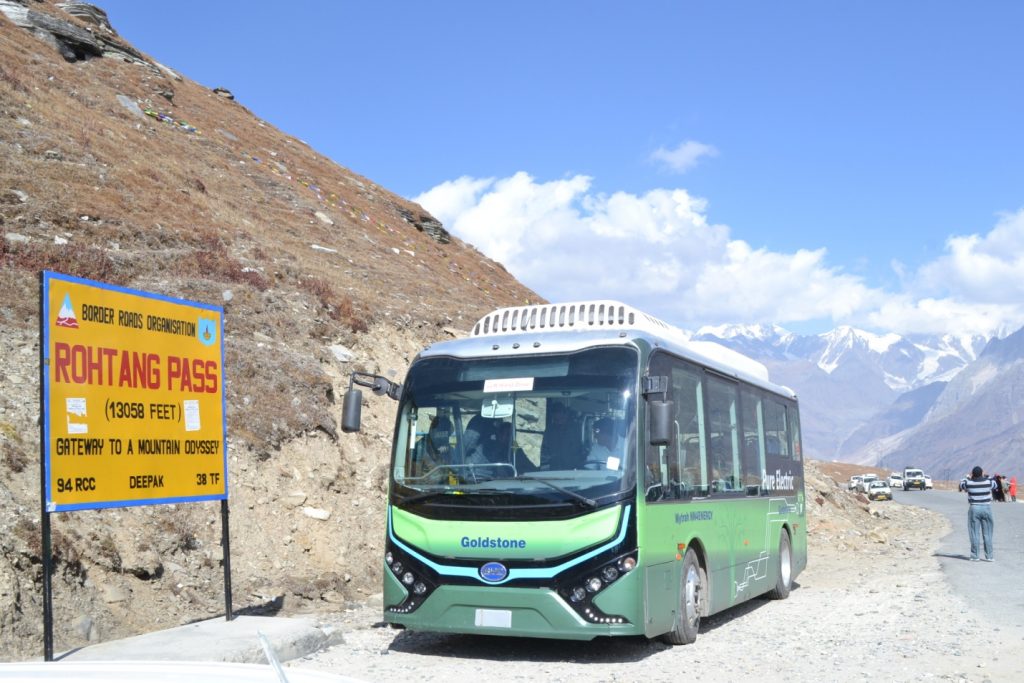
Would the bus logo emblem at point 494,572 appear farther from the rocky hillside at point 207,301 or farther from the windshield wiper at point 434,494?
the rocky hillside at point 207,301

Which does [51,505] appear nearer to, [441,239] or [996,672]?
[996,672]

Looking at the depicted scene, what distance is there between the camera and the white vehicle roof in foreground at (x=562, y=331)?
1055cm

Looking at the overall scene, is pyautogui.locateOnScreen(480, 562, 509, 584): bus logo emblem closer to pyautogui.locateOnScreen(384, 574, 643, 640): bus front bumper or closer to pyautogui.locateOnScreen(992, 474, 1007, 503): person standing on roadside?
pyautogui.locateOnScreen(384, 574, 643, 640): bus front bumper

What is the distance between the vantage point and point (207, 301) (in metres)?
20.2

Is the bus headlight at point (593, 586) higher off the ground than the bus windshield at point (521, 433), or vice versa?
the bus windshield at point (521, 433)

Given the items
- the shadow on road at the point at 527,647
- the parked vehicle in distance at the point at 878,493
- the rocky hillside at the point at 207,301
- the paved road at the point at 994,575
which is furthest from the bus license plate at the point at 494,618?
the parked vehicle in distance at the point at 878,493

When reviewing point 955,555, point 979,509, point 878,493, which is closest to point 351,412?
point 979,509

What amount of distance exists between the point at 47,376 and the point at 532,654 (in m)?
5.35

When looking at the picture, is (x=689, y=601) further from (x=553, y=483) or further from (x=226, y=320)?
(x=226, y=320)

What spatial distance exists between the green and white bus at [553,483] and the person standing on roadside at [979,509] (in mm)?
9670

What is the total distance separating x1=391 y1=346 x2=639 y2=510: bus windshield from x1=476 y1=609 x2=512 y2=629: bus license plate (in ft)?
3.17

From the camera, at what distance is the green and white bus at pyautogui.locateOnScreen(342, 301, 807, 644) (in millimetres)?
9500

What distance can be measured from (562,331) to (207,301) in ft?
37.3

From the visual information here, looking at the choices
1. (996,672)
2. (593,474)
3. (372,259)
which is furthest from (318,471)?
(372,259)
